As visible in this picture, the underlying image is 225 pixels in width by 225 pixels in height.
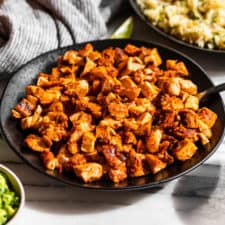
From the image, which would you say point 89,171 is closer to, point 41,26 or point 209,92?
point 209,92

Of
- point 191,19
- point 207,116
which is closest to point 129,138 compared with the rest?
point 207,116

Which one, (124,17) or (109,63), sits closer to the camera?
(109,63)

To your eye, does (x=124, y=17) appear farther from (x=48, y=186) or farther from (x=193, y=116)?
(x=48, y=186)

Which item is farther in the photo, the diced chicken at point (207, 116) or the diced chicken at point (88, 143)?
the diced chicken at point (207, 116)

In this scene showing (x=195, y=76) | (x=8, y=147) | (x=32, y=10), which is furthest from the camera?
(x=32, y=10)

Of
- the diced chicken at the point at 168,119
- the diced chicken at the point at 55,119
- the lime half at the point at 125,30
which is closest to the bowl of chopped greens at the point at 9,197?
the diced chicken at the point at 55,119

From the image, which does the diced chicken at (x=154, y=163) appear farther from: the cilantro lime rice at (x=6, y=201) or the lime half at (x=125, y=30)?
the lime half at (x=125, y=30)

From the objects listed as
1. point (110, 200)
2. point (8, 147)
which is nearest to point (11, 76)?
point (8, 147)
